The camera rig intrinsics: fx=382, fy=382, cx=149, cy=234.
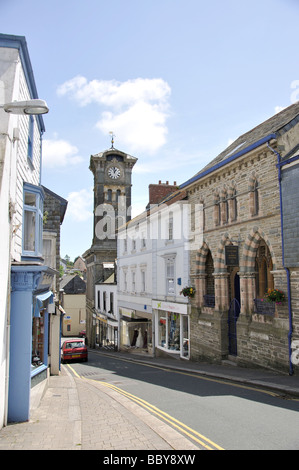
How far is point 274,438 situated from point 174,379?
8724 mm

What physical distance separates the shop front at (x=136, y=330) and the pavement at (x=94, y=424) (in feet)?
52.7

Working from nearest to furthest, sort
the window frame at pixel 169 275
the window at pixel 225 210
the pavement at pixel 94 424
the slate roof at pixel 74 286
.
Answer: the pavement at pixel 94 424, the window at pixel 225 210, the window frame at pixel 169 275, the slate roof at pixel 74 286

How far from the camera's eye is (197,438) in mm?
7746

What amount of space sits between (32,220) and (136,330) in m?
22.2

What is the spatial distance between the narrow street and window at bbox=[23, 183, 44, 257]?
5687mm

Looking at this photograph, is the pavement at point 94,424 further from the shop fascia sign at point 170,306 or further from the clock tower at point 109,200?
the clock tower at point 109,200

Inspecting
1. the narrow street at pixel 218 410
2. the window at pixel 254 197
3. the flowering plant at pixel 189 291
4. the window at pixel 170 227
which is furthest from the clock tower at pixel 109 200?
the narrow street at pixel 218 410

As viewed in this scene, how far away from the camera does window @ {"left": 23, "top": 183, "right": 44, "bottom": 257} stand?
38.5 feet

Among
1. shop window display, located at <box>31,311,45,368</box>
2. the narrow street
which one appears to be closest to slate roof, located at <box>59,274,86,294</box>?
the narrow street

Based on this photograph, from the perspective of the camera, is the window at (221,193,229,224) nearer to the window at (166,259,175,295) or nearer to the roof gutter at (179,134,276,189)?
the roof gutter at (179,134,276,189)

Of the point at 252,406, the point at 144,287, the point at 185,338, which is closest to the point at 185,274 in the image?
the point at 185,338

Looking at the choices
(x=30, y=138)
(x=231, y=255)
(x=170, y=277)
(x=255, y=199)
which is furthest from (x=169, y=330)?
(x=30, y=138)

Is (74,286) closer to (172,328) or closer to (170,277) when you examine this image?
(172,328)

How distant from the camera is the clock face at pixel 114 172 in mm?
51406
